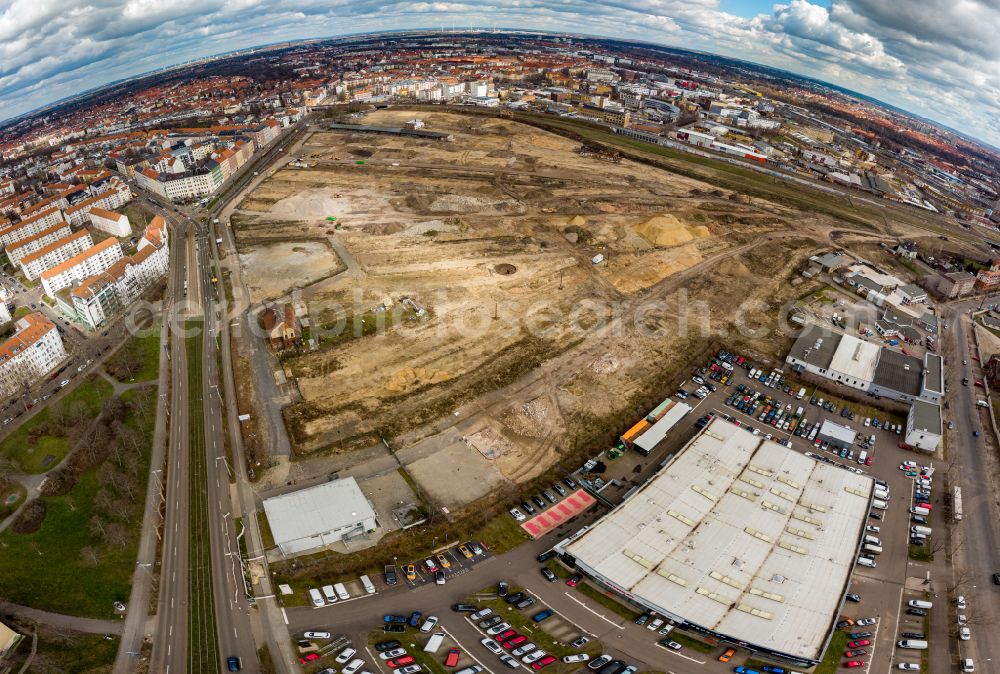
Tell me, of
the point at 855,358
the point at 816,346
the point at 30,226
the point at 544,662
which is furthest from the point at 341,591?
the point at 30,226

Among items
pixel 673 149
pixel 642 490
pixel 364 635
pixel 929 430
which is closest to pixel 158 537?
pixel 364 635

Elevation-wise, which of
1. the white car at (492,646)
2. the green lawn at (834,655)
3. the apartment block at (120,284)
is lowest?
the green lawn at (834,655)

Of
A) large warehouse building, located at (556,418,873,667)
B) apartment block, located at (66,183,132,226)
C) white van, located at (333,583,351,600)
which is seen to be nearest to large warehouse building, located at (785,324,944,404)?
large warehouse building, located at (556,418,873,667)

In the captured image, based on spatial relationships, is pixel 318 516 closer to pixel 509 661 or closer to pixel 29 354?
pixel 509 661

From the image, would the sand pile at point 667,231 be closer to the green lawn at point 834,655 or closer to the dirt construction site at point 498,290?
the dirt construction site at point 498,290

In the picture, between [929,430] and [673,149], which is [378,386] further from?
[673,149]

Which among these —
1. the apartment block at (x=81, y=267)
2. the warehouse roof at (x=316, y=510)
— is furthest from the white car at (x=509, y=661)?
the apartment block at (x=81, y=267)
